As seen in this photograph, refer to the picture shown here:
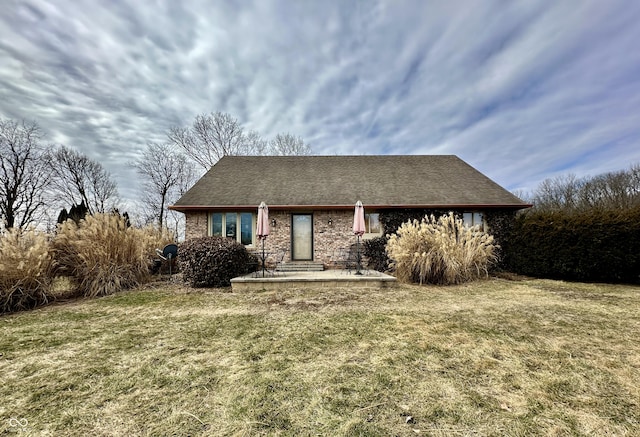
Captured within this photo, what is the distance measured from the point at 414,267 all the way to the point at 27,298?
9.43m

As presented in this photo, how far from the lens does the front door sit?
11586 mm

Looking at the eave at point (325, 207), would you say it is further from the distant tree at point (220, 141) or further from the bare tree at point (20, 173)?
the bare tree at point (20, 173)

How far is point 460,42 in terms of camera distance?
28.0ft

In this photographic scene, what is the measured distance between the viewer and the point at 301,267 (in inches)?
420

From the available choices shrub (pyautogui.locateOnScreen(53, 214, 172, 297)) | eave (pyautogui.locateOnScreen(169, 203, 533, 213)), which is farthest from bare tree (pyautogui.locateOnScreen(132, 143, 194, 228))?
shrub (pyautogui.locateOnScreen(53, 214, 172, 297))

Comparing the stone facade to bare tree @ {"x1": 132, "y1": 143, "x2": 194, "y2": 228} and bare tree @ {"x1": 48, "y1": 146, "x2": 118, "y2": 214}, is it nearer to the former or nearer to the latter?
bare tree @ {"x1": 132, "y1": 143, "x2": 194, "y2": 228}

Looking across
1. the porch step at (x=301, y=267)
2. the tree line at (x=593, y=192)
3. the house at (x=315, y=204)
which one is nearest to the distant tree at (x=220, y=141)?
the house at (x=315, y=204)

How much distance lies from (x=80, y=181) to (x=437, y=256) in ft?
93.8

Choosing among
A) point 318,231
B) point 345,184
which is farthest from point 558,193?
point 318,231

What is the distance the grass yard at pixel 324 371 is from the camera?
6.71 feet

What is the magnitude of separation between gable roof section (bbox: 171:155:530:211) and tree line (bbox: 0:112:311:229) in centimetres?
949

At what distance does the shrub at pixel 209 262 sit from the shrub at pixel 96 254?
4.65 ft

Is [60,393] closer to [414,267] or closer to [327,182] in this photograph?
[414,267]

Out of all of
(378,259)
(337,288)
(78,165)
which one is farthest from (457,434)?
(78,165)
